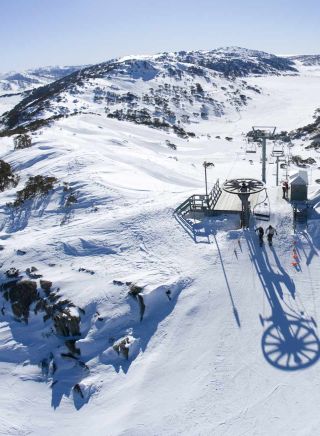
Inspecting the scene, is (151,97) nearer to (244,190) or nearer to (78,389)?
(244,190)

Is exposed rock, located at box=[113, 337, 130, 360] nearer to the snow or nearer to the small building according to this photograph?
the snow

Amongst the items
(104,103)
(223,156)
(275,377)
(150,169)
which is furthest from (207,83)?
(275,377)

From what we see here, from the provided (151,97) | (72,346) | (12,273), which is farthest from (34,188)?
(151,97)

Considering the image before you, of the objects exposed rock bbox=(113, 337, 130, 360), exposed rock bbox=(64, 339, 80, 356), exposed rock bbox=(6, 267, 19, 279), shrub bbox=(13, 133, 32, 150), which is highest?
shrub bbox=(13, 133, 32, 150)

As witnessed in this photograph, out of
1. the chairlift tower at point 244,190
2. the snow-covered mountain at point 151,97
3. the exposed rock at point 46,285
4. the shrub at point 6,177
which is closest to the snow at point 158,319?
the exposed rock at point 46,285

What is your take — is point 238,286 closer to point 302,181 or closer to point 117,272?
point 117,272

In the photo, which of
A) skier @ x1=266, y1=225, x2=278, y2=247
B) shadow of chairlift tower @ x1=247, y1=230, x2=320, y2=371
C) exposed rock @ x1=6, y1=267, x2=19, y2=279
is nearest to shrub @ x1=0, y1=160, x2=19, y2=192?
exposed rock @ x1=6, y1=267, x2=19, y2=279
